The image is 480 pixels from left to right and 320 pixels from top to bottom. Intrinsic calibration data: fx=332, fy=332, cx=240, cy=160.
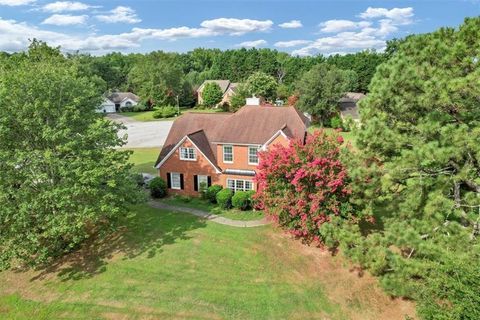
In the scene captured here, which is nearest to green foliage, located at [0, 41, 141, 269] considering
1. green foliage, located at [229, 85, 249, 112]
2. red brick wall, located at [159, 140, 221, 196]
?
red brick wall, located at [159, 140, 221, 196]

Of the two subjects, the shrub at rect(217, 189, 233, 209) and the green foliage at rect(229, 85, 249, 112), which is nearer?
the shrub at rect(217, 189, 233, 209)

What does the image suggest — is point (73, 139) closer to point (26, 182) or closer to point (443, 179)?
point (26, 182)

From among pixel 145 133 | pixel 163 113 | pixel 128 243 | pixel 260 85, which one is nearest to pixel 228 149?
pixel 128 243

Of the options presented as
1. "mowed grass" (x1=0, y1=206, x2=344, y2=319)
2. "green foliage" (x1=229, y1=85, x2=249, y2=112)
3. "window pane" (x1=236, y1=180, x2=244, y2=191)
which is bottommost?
"mowed grass" (x1=0, y1=206, x2=344, y2=319)

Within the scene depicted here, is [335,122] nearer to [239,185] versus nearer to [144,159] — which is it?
[144,159]

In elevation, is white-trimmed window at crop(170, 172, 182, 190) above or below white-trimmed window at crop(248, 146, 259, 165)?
below

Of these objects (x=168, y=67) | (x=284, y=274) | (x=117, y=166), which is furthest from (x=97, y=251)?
(x=168, y=67)

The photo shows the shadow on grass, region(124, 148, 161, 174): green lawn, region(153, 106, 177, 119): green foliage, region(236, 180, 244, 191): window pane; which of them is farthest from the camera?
region(153, 106, 177, 119): green foliage

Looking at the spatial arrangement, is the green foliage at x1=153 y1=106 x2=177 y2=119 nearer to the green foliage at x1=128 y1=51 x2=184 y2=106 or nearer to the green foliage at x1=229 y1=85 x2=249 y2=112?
the green foliage at x1=128 y1=51 x2=184 y2=106
